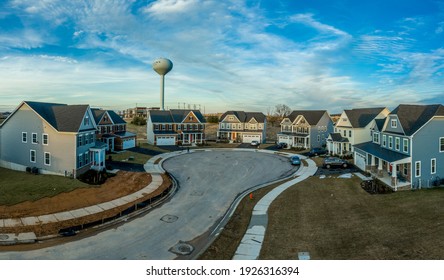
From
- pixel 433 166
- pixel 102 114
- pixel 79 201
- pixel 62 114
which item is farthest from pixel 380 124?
pixel 102 114

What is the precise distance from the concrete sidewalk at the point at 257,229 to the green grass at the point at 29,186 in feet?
50.4

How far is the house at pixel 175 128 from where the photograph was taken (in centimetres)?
5753

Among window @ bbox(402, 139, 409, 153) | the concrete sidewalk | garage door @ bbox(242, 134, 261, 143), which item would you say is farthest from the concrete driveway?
garage door @ bbox(242, 134, 261, 143)

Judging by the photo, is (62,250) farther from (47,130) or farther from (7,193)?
(47,130)

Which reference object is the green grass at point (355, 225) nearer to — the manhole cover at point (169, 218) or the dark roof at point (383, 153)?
the dark roof at point (383, 153)

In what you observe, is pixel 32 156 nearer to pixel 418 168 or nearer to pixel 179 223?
pixel 179 223

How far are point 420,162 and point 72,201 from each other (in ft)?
93.8

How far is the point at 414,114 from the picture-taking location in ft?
90.3

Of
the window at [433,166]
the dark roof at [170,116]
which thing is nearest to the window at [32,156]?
the dark roof at [170,116]

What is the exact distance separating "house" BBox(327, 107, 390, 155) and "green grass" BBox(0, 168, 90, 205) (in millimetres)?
36010

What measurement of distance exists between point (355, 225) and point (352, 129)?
30.6m

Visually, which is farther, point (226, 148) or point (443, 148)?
point (226, 148)
